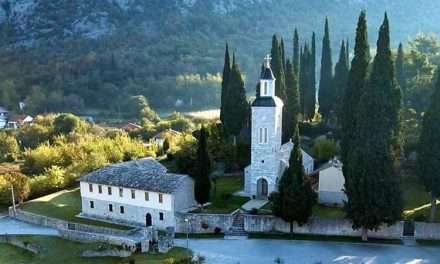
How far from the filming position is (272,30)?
444 ft

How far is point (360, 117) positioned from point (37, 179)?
33.2 meters

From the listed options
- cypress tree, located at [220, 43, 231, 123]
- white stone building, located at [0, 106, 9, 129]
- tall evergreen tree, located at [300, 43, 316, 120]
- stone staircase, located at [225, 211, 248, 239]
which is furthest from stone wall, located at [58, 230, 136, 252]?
white stone building, located at [0, 106, 9, 129]

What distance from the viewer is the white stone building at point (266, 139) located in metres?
43.9

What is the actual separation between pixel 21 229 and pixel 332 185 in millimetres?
25826

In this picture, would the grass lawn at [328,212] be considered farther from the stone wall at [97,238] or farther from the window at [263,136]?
the stone wall at [97,238]

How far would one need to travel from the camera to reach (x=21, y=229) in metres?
45.5

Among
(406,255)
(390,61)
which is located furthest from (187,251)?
(390,61)

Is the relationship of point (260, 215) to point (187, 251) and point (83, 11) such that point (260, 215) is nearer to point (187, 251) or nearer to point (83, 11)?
point (187, 251)

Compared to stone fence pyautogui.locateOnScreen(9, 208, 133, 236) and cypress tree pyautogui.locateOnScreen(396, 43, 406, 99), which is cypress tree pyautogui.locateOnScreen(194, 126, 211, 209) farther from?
cypress tree pyautogui.locateOnScreen(396, 43, 406, 99)

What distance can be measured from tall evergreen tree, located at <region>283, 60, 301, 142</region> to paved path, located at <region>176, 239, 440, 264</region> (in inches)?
794

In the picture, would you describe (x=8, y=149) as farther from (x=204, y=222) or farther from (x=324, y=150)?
(x=324, y=150)

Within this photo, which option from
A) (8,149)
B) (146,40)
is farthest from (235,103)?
(146,40)

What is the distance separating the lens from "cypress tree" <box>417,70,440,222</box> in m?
37.4

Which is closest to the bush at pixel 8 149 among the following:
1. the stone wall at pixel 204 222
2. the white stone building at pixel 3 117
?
the white stone building at pixel 3 117
